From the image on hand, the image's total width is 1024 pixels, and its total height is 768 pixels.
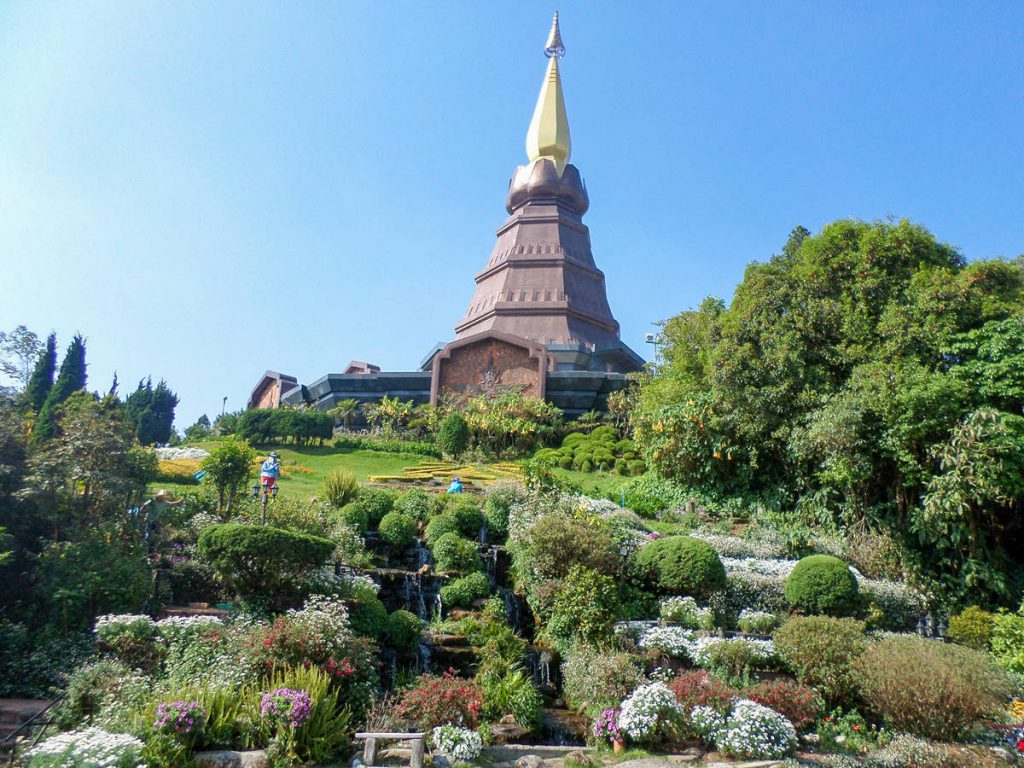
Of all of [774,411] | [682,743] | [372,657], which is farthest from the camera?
[774,411]

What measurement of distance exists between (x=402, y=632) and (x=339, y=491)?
6.01 metres

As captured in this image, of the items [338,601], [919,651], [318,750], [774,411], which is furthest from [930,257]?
[318,750]

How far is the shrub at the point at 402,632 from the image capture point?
11797 mm

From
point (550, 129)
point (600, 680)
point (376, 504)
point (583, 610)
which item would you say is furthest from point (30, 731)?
point (550, 129)

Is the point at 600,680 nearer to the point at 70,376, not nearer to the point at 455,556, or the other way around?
the point at 455,556

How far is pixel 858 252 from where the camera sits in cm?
1780

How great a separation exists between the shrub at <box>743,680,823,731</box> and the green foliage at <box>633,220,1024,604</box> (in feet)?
19.5

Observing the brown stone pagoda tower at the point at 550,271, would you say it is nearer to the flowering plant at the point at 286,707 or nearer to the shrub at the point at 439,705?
the shrub at the point at 439,705

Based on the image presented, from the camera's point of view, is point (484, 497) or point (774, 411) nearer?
point (774, 411)

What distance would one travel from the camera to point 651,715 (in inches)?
376

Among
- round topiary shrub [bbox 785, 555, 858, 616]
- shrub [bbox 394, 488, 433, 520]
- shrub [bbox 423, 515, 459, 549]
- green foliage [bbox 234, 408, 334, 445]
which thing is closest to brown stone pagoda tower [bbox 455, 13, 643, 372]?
green foliage [bbox 234, 408, 334, 445]

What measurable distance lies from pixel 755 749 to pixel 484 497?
1002cm

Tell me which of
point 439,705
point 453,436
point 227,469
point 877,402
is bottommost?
point 439,705

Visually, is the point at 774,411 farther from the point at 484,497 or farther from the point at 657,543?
the point at 484,497
